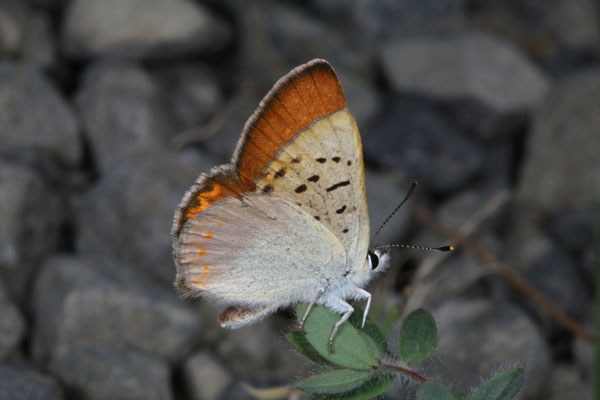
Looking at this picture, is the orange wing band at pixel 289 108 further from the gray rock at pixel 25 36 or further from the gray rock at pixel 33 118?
the gray rock at pixel 25 36

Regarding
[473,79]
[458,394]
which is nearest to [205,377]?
[458,394]

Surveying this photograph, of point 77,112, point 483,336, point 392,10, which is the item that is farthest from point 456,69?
point 77,112

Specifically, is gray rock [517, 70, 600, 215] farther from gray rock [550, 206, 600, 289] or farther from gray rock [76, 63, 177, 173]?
gray rock [76, 63, 177, 173]

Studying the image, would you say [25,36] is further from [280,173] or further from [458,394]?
[458,394]

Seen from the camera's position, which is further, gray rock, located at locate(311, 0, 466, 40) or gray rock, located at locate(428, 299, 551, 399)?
gray rock, located at locate(311, 0, 466, 40)

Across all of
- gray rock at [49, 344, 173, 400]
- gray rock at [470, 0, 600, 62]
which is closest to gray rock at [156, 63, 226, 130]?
gray rock at [49, 344, 173, 400]

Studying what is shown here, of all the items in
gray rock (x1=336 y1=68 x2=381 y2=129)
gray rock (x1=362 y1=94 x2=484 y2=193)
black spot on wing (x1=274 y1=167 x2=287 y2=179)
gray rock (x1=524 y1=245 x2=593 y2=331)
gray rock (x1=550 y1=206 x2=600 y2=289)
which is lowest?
gray rock (x1=524 y1=245 x2=593 y2=331)

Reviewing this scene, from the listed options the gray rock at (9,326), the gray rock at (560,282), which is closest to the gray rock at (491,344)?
the gray rock at (560,282)
